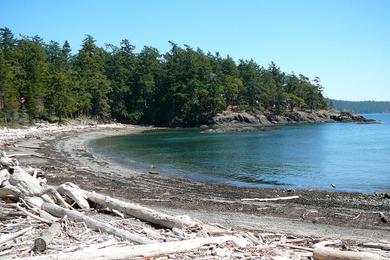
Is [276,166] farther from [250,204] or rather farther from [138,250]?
[138,250]

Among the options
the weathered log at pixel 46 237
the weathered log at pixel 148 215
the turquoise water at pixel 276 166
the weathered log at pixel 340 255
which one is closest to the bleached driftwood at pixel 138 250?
the weathered log at pixel 46 237

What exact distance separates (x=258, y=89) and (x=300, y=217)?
106 meters

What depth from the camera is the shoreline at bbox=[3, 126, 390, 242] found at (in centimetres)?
1377

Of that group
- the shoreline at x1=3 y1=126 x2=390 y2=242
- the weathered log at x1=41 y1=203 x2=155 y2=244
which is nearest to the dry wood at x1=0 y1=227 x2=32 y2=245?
the weathered log at x1=41 y1=203 x2=155 y2=244

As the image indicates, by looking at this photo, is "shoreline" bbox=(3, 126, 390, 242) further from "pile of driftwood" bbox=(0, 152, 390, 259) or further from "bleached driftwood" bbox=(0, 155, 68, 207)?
"bleached driftwood" bbox=(0, 155, 68, 207)

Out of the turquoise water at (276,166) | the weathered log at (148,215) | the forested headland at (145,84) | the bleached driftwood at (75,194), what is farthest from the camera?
the forested headland at (145,84)

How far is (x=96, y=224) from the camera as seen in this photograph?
33.2ft

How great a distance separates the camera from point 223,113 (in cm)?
10950

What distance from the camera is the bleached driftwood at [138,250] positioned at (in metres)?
7.89

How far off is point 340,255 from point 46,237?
257 inches

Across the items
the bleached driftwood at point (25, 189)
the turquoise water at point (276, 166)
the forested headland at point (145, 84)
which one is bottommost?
the turquoise water at point (276, 166)

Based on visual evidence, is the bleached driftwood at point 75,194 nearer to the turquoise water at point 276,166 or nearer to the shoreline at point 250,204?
the shoreline at point 250,204

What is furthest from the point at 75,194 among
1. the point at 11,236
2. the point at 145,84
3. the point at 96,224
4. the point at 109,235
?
the point at 145,84

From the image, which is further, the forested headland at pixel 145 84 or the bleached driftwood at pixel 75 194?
the forested headland at pixel 145 84
